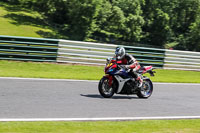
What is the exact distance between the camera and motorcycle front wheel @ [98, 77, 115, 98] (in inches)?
363

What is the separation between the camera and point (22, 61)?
15742 millimetres

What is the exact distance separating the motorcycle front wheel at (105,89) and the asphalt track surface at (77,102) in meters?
0.18

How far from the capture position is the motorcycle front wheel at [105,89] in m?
9.23

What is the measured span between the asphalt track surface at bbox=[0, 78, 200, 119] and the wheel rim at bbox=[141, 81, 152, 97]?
24cm

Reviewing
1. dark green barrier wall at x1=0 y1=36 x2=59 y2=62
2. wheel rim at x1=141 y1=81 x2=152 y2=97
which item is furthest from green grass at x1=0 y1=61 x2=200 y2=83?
wheel rim at x1=141 y1=81 x2=152 y2=97

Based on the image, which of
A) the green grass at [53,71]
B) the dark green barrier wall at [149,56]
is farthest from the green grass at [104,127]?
the dark green barrier wall at [149,56]

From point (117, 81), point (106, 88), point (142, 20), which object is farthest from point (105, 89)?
point (142, 20)

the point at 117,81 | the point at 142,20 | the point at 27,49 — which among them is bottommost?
the point at 117,81

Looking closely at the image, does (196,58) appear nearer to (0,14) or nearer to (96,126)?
(96,126)

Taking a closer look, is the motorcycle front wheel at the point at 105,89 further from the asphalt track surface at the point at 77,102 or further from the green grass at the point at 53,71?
the green grass at the point at 53,71

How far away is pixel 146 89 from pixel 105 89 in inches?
63.5

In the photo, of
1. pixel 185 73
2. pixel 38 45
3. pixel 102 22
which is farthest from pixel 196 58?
pixel 102 22

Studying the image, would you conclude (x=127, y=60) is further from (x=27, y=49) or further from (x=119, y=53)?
(x=27, y=49)

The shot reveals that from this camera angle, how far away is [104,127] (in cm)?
626
